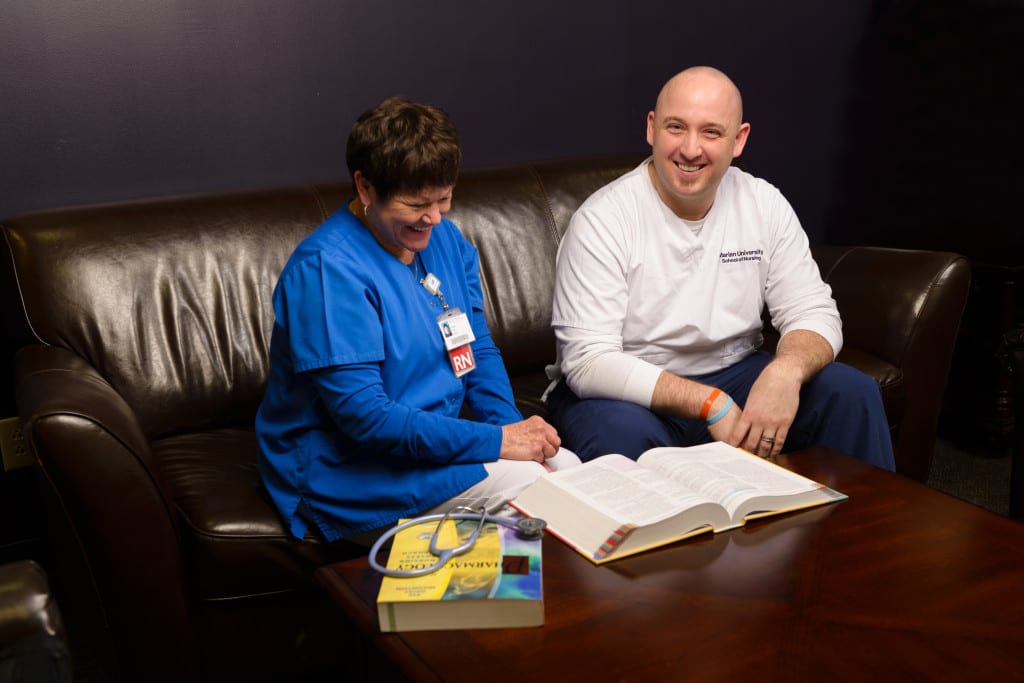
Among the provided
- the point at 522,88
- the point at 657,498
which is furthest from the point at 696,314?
the point at 522,88

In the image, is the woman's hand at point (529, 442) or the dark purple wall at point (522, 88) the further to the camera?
the dark purple wall at point (522, 88)

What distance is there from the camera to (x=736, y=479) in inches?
60.8

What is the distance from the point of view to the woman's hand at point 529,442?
1766 millimetres

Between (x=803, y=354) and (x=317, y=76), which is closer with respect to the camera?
(x=803, y=354)

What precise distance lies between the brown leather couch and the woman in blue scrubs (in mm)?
135

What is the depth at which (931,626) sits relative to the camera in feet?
3.90

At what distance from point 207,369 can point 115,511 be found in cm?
66

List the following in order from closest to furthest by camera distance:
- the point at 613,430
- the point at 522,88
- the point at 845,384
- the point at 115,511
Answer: the point at 115,511 → the point at 613,430 → the point at 845,384 → the point at 522,88

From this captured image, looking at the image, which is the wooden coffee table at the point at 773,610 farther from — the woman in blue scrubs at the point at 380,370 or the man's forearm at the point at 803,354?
the man's forearm at the point at 803,354

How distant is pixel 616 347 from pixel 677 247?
0.91 ft

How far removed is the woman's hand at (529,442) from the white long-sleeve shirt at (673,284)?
0.32m

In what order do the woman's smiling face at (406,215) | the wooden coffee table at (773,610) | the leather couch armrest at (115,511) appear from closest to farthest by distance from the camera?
the wooden coffee table at (773,610) < the leather couch armrest at (115,511) < the woman's smiling face at (406,215)

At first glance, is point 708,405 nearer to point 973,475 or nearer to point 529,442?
point 529,442

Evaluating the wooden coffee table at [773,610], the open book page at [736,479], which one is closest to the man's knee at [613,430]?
the open book page at [736,479]
